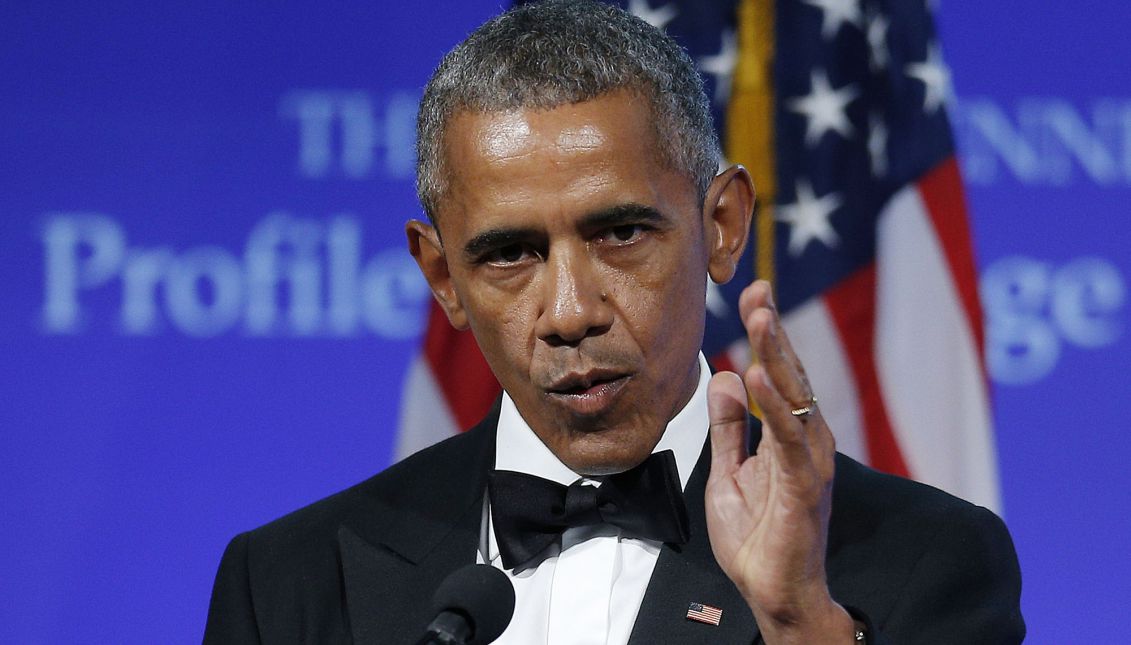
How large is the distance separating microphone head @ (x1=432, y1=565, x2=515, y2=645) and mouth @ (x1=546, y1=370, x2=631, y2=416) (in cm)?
35

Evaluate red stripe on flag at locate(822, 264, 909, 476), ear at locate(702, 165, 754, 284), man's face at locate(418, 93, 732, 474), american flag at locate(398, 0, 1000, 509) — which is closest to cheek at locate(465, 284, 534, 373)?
man's face at locate(418, 93, 732, 474)

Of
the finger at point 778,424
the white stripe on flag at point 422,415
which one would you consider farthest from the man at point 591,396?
the white stripe on flag at point 422,415

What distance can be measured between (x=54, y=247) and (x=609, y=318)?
2.21m

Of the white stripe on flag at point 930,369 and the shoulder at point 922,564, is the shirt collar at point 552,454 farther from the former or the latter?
the white stripe on flag at point 930,369

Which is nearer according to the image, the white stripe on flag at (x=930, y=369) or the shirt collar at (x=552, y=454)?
the shirt collar at (x=552, y=454)

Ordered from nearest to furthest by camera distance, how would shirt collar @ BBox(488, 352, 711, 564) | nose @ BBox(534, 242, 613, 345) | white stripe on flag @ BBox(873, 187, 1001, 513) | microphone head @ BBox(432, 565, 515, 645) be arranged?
1. microphone head @ BBox(432, 565, 515, 645)
2. nose @ BBox(534, 242, 613, 345)
3. shirt collar @ BBox(488, 352, 711, 564)
4. white stripe on flag @ BBox(873, 187, 1001, 513)

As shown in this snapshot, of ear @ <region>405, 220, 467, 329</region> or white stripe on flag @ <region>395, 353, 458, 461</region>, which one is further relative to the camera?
white stripe on flag @ <region>395, 353, 458, 461</region>

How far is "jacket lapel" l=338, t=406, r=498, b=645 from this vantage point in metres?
1.93

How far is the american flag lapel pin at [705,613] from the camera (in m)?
1.79

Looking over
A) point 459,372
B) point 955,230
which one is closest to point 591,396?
point 459,372

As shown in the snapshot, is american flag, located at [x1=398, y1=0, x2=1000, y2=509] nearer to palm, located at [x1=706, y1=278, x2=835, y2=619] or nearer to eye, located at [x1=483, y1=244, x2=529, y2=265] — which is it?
eye, located at [x1=483, y1=244, x2=529, y2=265]

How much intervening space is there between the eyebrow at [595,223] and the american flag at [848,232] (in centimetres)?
147

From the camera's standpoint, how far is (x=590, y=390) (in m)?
1.79

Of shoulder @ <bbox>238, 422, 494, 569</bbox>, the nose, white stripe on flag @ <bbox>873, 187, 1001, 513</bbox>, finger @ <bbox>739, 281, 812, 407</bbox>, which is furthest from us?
white stripe on flag @ <bbox>873, 187, 1001, 513</bbox>
